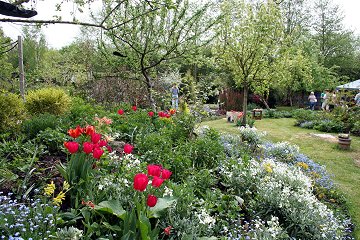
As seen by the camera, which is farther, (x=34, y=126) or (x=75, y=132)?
(x=34, y=126)

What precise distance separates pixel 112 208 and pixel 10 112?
3.27 meters

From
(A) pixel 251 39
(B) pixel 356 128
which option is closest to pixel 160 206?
(A) pixel 251 39

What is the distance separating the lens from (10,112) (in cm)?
464

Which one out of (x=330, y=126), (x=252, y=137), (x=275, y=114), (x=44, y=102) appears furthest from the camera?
(x=275, y=114)

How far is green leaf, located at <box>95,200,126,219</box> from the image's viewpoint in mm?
2246

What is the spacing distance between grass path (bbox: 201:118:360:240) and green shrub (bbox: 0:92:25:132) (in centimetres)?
518

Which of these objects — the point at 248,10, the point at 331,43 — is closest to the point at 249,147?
the point at 248,10

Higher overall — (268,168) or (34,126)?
(34,126)

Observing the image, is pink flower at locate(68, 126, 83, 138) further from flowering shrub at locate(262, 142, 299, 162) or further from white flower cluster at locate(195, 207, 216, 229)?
flowering shrub at locate(262, 142, 299, 162)

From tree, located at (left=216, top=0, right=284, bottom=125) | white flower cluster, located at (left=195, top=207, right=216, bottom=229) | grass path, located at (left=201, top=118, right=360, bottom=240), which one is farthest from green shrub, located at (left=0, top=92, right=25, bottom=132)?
tree, located at (left=216, top=0, right=284, bottom=125)

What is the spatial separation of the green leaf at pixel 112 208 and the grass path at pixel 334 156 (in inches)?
129

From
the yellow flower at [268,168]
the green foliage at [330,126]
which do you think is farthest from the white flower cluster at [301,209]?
the green foliage at [330,126]

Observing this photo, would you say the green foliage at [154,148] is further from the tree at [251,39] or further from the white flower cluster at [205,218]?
the tree at [251,39]

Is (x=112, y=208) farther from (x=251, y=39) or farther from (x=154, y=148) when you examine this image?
(x=251, y=39)
